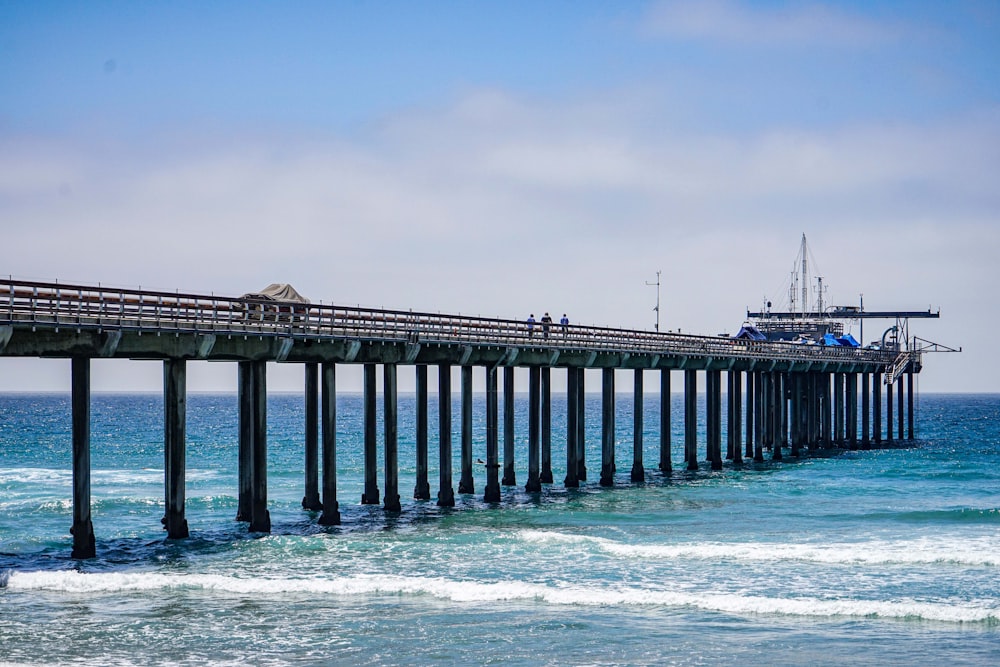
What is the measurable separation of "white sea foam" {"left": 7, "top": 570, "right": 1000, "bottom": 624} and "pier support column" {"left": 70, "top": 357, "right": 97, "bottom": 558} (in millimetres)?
1396

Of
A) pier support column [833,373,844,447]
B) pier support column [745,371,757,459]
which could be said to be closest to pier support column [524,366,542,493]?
pier support column [745,371,757,459]

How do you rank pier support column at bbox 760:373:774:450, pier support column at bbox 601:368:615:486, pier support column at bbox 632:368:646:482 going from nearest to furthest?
pier support column at bbox 601:368:615:486 → pier support column at bbox 632:368:646:482 → pier support column at bbox 760:373:774:450

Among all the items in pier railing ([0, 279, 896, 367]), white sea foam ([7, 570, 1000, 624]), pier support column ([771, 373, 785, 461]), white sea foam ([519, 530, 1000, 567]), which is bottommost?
white sea foam ([519, 530, 1000, 567])

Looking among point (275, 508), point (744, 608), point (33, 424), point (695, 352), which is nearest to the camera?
point (744, 608)

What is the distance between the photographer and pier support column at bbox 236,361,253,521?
3403 cm

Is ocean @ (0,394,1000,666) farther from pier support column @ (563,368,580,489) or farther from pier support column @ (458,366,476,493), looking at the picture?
pier support column @ (458,366,476,493)

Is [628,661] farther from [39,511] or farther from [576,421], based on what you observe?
[39,511]

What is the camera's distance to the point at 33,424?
14712 centimetres

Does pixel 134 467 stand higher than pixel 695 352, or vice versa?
pixel 695 352

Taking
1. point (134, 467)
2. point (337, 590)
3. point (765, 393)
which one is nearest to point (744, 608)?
point (337, 590)

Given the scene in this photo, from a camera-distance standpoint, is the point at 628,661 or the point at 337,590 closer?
the point at 628,661

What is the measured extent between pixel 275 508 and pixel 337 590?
54.4 ft

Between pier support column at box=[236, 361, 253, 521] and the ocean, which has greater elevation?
pier support column at box=[236, 361, 253, 521]

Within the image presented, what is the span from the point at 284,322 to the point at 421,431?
6.91 meters
